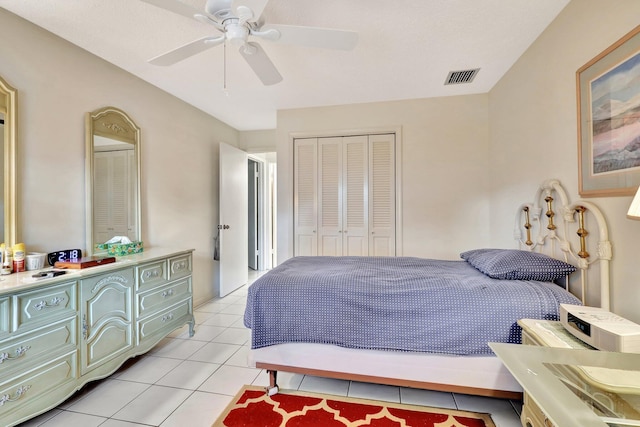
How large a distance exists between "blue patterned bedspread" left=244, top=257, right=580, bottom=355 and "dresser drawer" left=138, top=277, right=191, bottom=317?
0.98 m

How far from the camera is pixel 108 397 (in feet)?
6.15

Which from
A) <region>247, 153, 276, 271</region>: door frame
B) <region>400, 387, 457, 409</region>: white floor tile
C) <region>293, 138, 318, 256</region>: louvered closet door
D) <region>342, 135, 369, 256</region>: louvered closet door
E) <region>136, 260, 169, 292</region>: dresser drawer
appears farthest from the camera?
<region>247, 153, 276, 271</region>: door frame

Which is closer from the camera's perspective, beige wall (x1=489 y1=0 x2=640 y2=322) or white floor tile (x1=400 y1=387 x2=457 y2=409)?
beige wall (x1=489 y1=0 x2=640 y2=322)

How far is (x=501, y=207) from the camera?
9.58 feet

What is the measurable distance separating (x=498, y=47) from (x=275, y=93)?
2.18 metres

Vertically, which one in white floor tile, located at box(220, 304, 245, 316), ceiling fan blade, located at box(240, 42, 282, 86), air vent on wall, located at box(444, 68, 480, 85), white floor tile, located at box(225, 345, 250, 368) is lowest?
white floor tile, located at box(225, 345, 250, 368)

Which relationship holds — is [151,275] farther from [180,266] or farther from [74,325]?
[74,325]

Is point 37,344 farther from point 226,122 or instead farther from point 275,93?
point 226,122

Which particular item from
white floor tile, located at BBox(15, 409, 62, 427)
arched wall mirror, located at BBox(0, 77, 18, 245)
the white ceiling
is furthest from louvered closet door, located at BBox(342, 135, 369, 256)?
arched wall mirror, located at BBox(0, 77, 18, 245)

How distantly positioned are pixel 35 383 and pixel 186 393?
813 millimetres

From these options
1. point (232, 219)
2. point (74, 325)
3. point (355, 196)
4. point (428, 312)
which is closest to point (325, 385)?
point (428, 312)

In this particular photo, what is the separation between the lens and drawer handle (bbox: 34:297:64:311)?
156 cm

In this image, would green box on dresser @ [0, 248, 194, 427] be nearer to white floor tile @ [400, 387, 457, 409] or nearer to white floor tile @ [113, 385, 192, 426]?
white floor tile @ [113, 385, 192, 426]

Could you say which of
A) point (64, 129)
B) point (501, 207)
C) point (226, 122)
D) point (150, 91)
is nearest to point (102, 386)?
point (64, 129)
